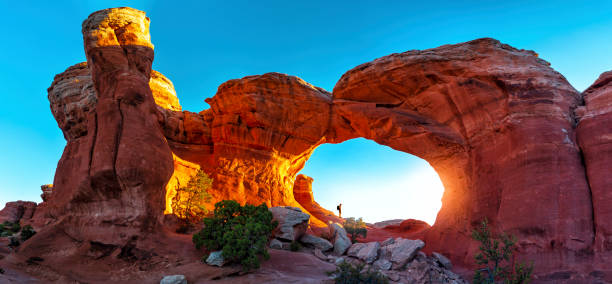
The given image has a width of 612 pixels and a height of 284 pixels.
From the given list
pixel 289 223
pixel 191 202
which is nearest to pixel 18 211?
pixel 191 202

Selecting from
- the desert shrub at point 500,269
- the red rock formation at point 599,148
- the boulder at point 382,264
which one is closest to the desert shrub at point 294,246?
the boulder at point 382,264

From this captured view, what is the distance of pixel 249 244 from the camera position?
46.1ft

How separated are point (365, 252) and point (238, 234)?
7589 mm

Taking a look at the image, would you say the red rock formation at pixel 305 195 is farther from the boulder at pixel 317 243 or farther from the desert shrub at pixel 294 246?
the desert shrub at pixel 294 246

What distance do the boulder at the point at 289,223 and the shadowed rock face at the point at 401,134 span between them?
22.5ft

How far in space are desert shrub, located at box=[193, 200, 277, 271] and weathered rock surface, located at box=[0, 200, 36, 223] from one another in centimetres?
3623

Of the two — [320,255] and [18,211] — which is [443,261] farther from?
[18,211]

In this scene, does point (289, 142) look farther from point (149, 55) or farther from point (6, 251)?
point (6, 251)

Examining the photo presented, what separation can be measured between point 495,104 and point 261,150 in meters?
→ 18.6

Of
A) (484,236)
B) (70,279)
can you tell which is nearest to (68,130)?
(70,279)

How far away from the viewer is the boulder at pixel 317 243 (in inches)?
764

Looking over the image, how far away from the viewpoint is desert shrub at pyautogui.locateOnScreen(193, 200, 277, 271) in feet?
45.0

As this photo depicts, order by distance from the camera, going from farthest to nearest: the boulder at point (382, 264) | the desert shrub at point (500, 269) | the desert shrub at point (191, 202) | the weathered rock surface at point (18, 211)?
the weathered rock surface at point (18, 211)
the desert shrub at point (191, 202)
the boulder at point (382, 264)
the desert shrub at point (500, 269)

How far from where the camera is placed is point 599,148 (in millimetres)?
15305
